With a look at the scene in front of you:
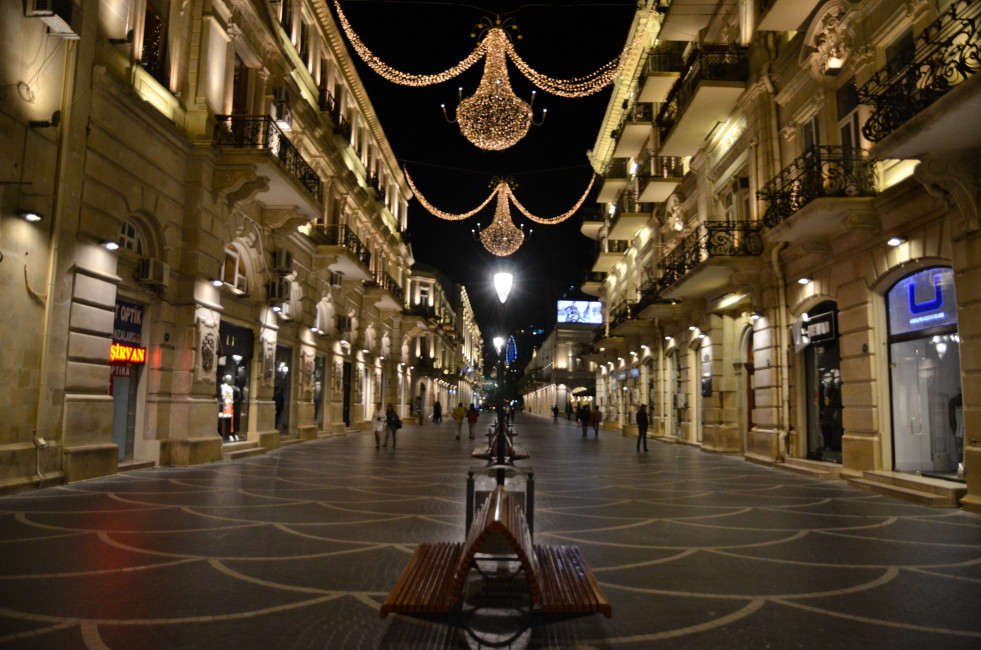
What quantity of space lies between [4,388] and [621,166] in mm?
29978

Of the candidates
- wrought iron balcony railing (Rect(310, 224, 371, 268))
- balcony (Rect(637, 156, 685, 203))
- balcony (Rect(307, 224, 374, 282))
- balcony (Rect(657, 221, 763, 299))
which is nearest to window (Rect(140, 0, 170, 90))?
balcony (Rect(307, 224, 374, 282))

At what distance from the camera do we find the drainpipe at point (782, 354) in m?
16.3

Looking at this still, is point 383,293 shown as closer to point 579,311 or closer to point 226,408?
point 226,408

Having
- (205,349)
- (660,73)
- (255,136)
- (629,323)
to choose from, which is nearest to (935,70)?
(255,136)

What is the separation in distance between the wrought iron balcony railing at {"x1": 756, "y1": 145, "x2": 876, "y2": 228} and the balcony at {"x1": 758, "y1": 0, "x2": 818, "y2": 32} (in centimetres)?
296

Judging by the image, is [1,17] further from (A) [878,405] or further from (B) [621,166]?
(B) [621,166]

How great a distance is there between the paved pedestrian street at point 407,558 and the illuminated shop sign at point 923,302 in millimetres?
3175

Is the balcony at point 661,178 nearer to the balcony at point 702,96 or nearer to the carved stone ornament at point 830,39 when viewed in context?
the balcony at point 702,96

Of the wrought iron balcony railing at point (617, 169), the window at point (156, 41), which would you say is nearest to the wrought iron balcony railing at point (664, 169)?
the wrought iron balcony railing at point (617, 169)

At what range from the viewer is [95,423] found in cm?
1135

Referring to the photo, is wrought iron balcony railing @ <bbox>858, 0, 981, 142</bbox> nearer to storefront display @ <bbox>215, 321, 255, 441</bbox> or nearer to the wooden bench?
the wooden bench

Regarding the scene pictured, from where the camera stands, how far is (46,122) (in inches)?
393

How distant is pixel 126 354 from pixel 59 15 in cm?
608

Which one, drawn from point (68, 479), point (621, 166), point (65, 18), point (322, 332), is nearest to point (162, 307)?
point (68, 479)
